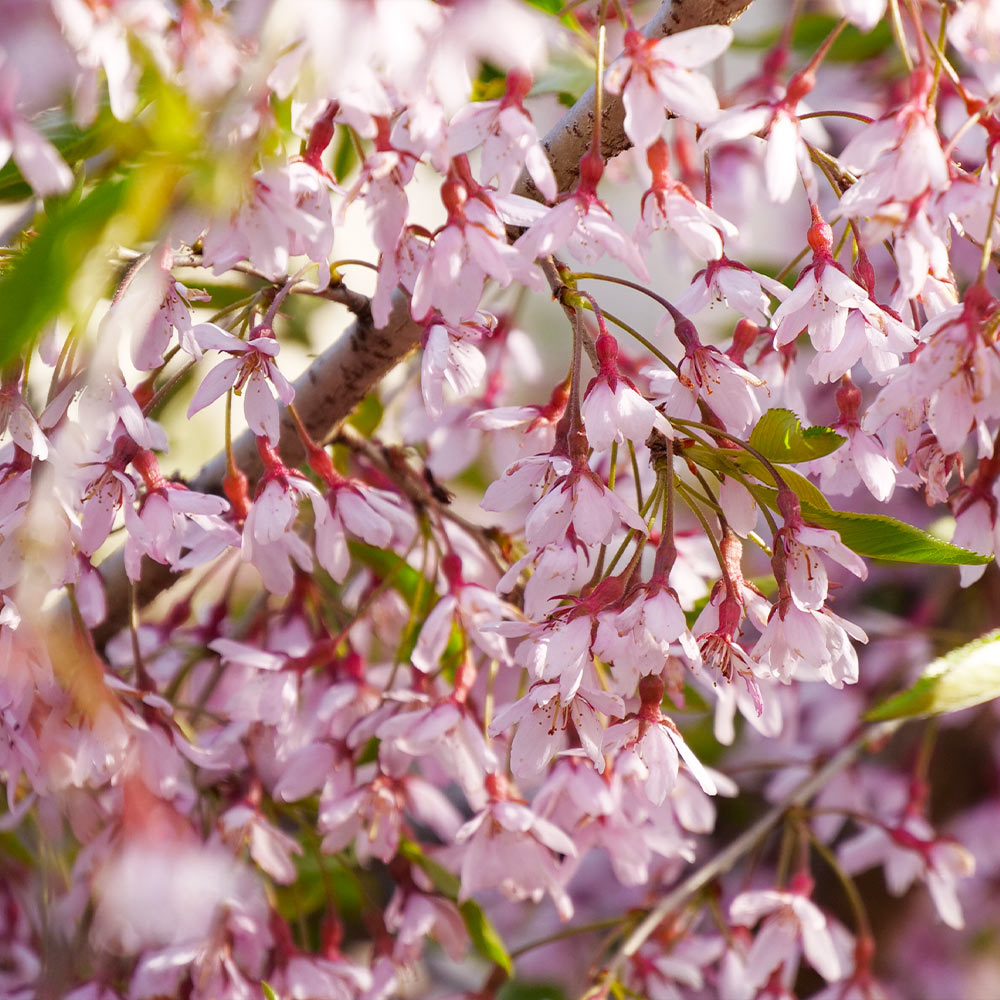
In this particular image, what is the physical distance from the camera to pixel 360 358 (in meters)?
0.62

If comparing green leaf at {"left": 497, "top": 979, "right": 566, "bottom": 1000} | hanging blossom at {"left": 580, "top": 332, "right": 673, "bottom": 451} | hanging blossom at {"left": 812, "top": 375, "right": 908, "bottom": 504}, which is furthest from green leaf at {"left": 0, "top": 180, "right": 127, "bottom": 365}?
green leaf at {"left": 497, "top": 979, "right": 566, "bottom": 1000}

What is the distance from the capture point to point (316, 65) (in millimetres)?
379

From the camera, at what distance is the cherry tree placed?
16.4 inches

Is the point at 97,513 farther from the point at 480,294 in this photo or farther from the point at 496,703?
the point at 496,703

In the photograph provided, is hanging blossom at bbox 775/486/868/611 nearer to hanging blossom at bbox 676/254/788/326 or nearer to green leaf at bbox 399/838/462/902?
hanging blossom at bbox 676/254/788/326

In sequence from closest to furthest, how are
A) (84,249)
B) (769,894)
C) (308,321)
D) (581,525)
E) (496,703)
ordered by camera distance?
1. (84,249)
2. (581,525)
3. (769,894)
4. (496,703)
5. (308,321)

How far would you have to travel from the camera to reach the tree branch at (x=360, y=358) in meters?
0.51

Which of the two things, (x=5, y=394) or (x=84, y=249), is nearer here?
(x=84, y=249)

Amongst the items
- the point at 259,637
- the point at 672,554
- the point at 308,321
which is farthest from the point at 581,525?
the point at 308,321

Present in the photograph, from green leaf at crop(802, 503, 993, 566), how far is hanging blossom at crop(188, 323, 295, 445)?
0.79 ft

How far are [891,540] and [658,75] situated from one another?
0.68 ft

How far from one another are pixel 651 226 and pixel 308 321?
656 mm

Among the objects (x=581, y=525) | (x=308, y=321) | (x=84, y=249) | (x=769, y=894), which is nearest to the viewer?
(x=84, y=249)

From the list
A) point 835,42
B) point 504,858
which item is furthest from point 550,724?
point 835,42
